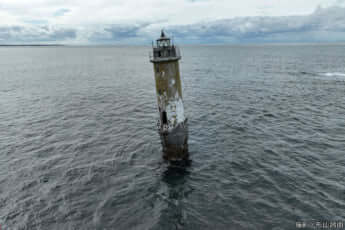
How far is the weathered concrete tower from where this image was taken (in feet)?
63.2

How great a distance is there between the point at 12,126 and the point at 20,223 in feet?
72.2

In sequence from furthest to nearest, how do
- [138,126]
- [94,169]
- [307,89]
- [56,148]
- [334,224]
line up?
[307,89], [138,126], [56,148], [94,169], [334,224]

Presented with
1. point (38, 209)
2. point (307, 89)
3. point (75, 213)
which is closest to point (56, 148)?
point (38, 209)

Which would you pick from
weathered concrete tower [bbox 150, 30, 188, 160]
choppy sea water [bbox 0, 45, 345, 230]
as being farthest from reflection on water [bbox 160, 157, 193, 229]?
weathered concrete tower [bbox 150, 30, 188, 160]

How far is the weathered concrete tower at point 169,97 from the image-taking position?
19.3 metres

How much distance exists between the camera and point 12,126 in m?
31.9

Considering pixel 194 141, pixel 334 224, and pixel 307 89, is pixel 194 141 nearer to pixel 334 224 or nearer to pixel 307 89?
pixel 334 224

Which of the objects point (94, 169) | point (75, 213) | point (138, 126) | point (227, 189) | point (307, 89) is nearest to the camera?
point (75, 213)

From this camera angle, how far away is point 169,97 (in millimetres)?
20094

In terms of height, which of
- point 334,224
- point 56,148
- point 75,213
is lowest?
point 334,224

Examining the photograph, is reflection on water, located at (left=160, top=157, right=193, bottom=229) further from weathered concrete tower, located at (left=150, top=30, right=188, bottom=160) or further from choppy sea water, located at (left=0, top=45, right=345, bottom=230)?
weathered concrete tower, located at (left=150, top=30, right=188, bottom=160)

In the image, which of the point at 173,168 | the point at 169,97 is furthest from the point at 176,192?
the point at 169,97

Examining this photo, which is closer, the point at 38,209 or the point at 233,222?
the point at 233,222

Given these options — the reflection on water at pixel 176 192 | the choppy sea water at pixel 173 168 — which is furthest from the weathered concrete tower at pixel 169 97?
the choppy sea water at pixel 173 168
